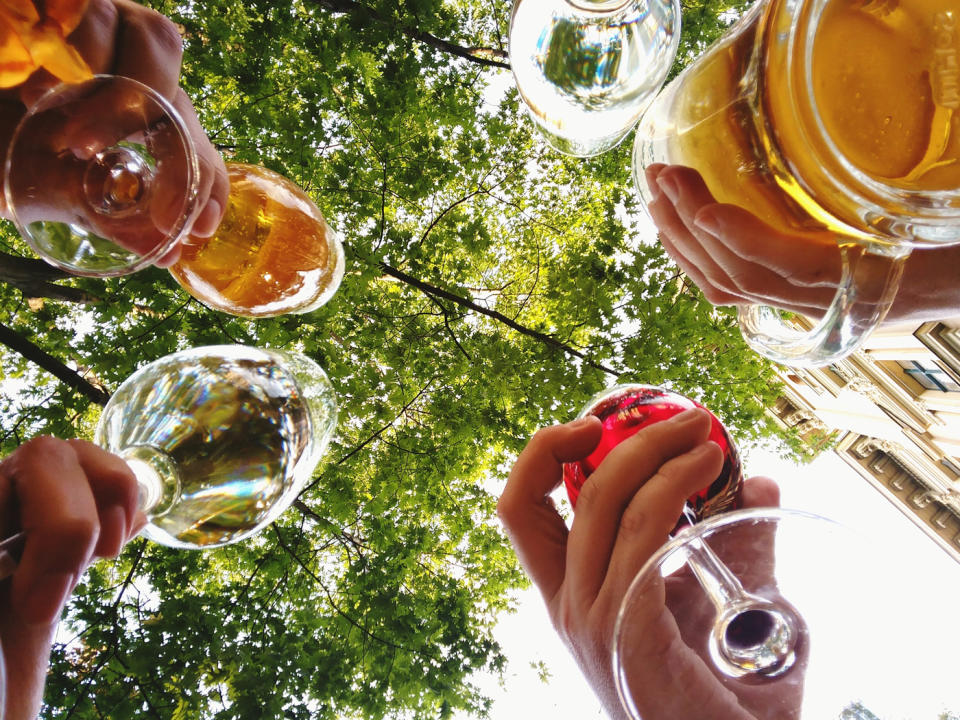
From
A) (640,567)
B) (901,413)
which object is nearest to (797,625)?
(640,567)

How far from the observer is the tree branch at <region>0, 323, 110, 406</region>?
2.96m

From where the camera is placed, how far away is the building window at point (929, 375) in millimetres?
12719

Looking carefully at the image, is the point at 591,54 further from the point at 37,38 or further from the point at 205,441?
the point at 205,441

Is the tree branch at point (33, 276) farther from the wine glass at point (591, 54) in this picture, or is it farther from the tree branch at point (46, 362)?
the wine glass at point (591, 54)

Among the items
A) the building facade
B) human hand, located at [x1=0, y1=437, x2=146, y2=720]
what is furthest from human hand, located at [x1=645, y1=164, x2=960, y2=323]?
the building facade

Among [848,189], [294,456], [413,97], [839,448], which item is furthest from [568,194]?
[839,448]

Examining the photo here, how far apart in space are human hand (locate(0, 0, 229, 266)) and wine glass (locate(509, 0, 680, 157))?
0.85 meters

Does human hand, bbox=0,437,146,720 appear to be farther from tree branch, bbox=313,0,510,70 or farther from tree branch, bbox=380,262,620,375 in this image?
tree branch, bbox=313,0,510,70

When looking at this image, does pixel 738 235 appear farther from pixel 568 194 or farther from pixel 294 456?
pixel 568 194

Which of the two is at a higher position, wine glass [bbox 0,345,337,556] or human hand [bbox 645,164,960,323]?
human hand [bbox 645,164,960,323]

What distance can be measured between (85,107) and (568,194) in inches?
194

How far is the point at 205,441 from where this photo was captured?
143 centimetres

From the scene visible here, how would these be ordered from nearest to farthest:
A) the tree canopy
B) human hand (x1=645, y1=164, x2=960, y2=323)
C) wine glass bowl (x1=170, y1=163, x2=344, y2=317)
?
human hand (x1=645, y1=164, x2=960, y2=323) → wine glass bowl (x1=170, y1=163, x2=344, y2=317) → the tree canopy

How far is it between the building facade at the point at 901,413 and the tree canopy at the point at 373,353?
936 centimetres
